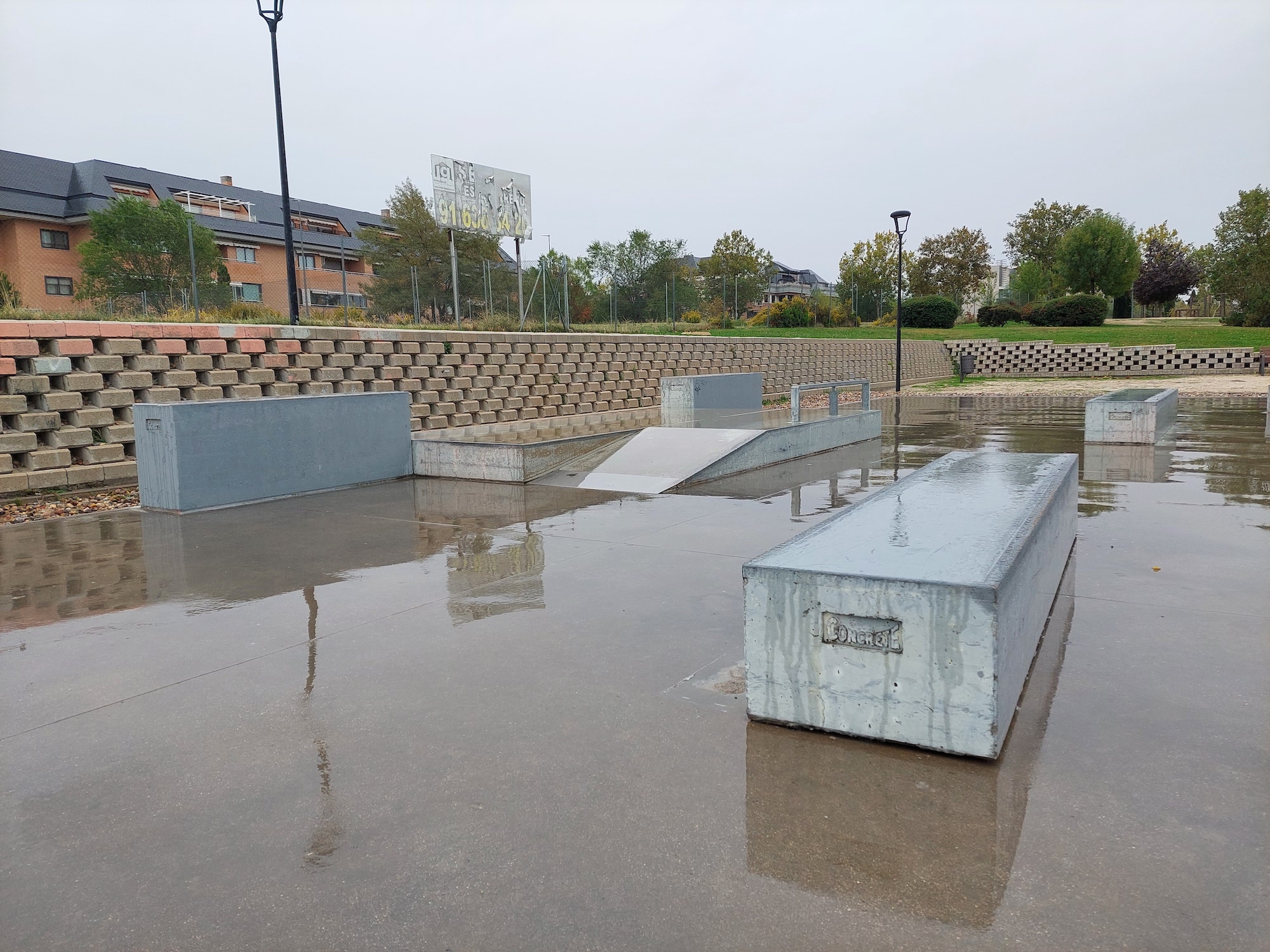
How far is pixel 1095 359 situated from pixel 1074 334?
720 cm

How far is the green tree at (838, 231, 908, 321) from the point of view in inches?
2101

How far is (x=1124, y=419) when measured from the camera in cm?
1312

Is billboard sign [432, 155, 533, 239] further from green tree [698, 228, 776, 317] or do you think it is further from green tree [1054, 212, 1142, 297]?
green tree [1054, 212, 1142, 297]

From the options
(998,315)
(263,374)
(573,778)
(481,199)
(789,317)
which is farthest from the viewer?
(998,315)

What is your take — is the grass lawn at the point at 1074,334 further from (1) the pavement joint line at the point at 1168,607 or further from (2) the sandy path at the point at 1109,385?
(1) the pavement joint line at the point at 1168,607

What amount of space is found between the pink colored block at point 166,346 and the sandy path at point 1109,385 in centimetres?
2316

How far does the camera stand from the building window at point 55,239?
124 feet

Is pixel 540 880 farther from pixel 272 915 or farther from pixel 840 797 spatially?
pixel 840 797

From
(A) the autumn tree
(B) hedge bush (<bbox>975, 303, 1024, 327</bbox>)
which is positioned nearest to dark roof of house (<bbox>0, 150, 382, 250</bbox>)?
(B) hedge bush (<bbox>975, 303, 1024, 327</bbox>)

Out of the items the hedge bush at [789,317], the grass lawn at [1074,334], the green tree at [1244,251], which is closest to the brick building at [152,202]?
the hedge bush at [789,317]

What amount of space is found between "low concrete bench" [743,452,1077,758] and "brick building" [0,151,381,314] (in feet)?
90.9

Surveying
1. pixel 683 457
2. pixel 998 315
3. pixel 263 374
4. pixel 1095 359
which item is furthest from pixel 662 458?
pixel 998 315

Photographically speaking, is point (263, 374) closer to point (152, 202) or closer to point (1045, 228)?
point (152, 202)

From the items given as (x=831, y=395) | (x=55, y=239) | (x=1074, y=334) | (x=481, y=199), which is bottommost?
(x=831, y=395)
